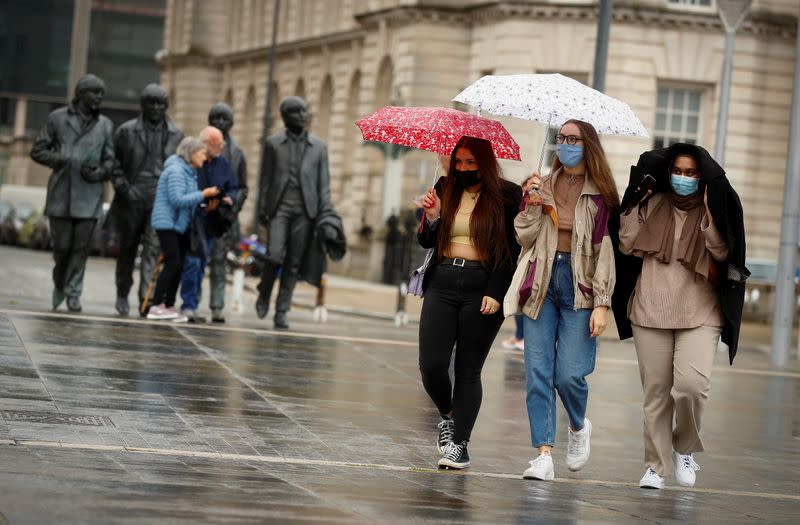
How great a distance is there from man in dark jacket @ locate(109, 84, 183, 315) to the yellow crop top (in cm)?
844

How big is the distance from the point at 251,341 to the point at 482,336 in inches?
278

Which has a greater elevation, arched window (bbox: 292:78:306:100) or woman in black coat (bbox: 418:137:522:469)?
arched window (bbox: 292:78:306:100)

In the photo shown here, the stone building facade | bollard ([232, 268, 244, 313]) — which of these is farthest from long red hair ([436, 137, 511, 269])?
the stone building facade

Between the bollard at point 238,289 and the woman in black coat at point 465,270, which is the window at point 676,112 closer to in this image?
the bollard at point 238,289

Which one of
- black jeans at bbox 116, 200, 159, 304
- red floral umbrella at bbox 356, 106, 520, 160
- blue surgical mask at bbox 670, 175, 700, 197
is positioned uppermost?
red floral umbrella at bbox 356, 106, 520, 160

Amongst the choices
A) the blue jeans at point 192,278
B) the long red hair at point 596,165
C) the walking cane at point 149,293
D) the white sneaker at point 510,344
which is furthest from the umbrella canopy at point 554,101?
the white sneaker at point 510,344

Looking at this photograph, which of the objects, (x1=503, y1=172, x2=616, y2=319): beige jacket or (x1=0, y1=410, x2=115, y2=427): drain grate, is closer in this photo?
(x1=503, y1=172, x2=616, y2=319): beige jacket

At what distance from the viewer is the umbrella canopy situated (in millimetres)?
9906

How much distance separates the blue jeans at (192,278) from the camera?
57.1 ft

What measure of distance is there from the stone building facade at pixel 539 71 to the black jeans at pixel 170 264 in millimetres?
20928

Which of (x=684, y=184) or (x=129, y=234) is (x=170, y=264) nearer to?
(x=129, y=234)

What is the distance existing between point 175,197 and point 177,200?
4cm

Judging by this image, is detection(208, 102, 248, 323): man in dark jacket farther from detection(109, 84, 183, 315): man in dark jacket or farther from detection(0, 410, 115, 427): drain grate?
detection(0, 410, 115, 427): drain grate

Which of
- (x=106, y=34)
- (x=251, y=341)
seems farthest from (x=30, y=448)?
(x=106, y=34)
